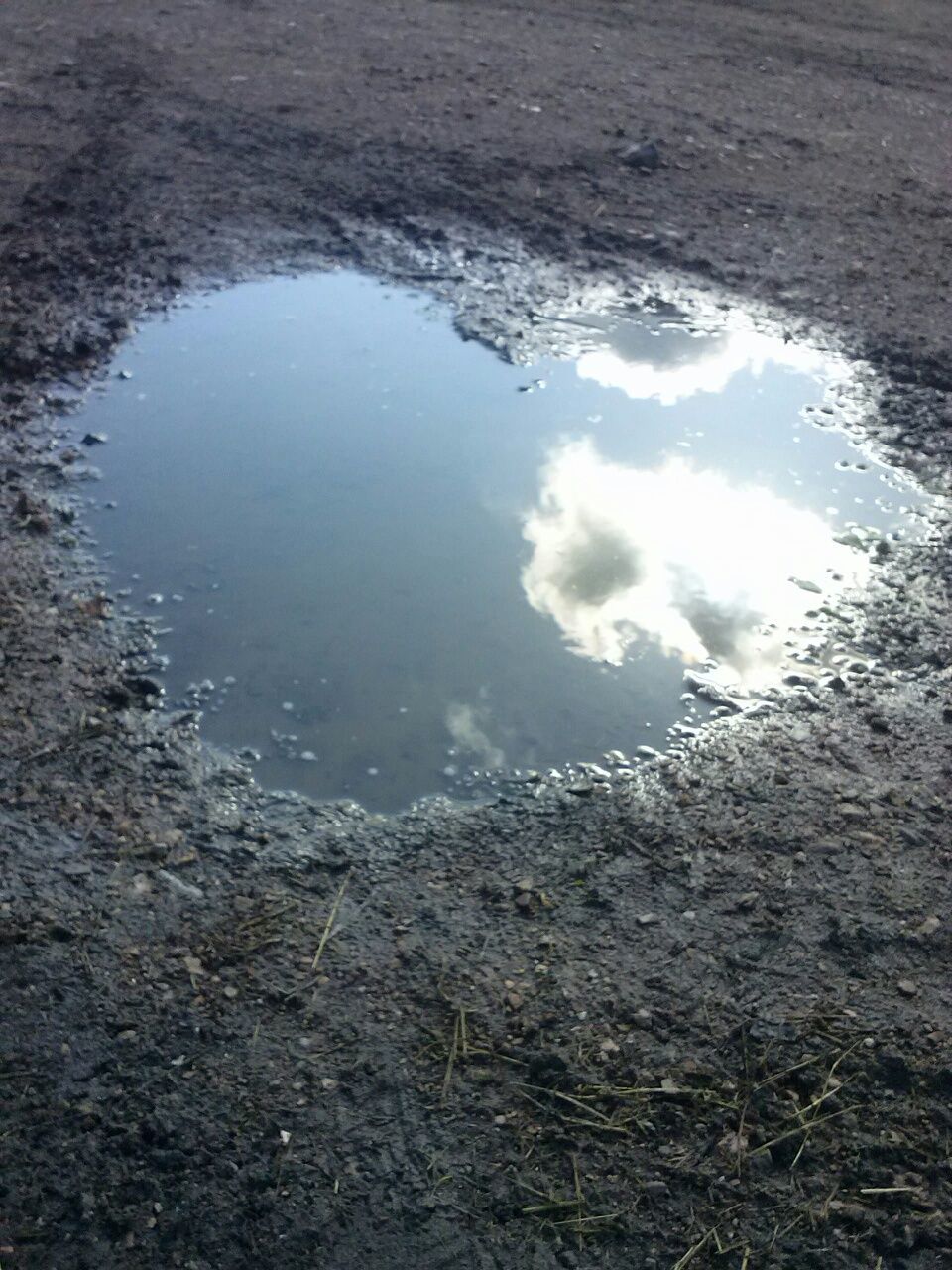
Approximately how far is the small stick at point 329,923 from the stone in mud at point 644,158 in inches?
235

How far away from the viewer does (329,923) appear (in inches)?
138

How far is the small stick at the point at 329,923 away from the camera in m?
3.40

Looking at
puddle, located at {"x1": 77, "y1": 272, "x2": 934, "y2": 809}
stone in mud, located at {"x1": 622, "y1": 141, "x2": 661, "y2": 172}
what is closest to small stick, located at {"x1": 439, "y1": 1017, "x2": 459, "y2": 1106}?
puddle, located at {"x1": 77, "y1": 272, "x2": 934, "y2": 809}

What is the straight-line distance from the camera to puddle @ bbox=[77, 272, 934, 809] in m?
4.41

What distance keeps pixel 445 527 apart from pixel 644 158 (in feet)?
13.2

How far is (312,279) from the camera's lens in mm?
6965

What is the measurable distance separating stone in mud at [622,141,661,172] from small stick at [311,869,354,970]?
5967 millimetres

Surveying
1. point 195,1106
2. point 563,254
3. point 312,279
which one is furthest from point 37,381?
point 195,1106

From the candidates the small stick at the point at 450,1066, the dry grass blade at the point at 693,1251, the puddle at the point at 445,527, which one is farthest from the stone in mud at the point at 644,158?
the dry grass blade at the point at 693,1251

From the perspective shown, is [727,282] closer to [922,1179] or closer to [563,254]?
[563,254]

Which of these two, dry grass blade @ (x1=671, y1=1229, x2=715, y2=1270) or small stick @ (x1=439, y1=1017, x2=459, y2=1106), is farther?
small stick @ (x1=439, y1=1017, x2=459, y2=1106)

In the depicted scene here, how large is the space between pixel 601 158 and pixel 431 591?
4.44 m

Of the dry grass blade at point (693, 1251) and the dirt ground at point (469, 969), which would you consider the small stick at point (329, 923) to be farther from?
the dry grass blade at point (693, 1251)

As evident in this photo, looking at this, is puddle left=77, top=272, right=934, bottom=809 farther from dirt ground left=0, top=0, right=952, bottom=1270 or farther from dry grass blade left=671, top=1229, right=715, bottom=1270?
dry grass blade left=671, top=1229, right=715, bottom=1270
